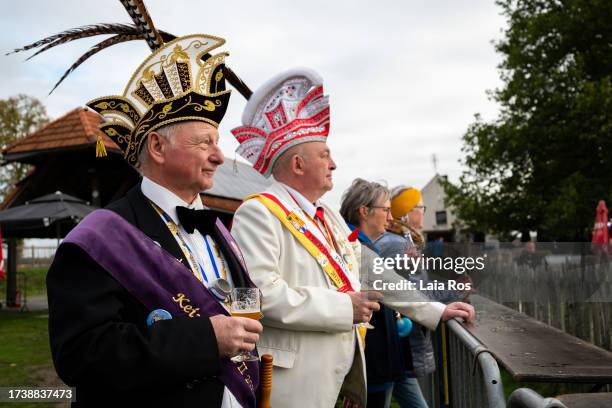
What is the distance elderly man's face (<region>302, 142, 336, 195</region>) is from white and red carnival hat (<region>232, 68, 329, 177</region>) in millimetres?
45

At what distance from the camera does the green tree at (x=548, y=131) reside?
59.0ft

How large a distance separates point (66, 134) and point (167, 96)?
1145 centimetres

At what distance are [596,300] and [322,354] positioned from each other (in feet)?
13.1

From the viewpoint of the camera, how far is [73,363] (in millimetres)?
1599

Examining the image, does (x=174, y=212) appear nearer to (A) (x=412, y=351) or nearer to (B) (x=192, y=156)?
(B) (x=192, y=156)

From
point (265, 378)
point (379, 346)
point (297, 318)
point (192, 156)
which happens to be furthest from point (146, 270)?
point (379, 346)

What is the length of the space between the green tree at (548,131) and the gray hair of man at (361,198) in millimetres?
15397

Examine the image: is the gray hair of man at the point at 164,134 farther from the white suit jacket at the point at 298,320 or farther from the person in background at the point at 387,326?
the person in background at the point at 387,326

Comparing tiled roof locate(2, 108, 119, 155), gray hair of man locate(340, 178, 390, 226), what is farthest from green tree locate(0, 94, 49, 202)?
gray hair of man locate(340, 178, 390, 226)

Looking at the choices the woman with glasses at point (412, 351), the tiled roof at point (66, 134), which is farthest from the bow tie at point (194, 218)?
the tiled roof at point (66, 134)

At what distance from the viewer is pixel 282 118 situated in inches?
117

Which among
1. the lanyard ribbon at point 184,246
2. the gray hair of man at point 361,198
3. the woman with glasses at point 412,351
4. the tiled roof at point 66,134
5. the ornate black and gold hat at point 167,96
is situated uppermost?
the tiled roof at point 66,134

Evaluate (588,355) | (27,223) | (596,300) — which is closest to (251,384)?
(588,355)

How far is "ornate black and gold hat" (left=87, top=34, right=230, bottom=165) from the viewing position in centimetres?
201
